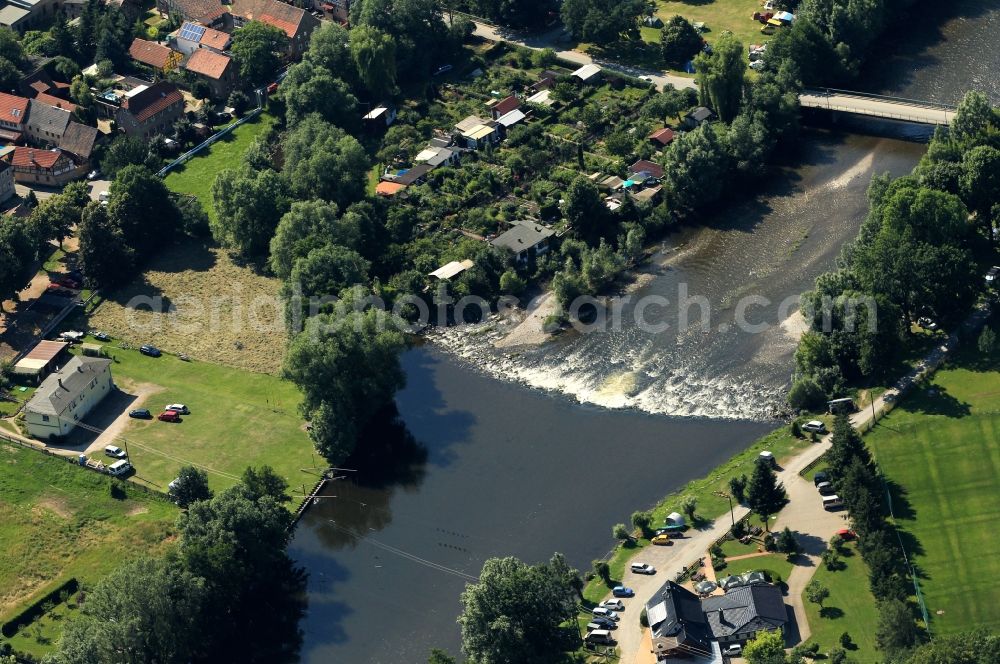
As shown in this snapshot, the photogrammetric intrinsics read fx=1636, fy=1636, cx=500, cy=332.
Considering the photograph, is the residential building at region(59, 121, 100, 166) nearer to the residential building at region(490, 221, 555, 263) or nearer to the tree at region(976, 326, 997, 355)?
the residential building at region(490, 221, 555, 263)

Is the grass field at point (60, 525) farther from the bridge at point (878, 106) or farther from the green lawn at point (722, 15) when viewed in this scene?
the green lawn at point (722, 15)

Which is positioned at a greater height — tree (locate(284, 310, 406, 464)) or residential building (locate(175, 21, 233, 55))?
residential building (locate(175, 21, 233, 55))

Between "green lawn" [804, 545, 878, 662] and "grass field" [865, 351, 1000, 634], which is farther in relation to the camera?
"grass field" [865, 351, 1000, 634]

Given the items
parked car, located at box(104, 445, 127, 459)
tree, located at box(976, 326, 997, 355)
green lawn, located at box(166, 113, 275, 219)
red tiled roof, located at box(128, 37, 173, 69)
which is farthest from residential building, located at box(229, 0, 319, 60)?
tree, located at box(976, 326, 997, 355)

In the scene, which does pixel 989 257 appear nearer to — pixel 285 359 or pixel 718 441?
pixel 718 441

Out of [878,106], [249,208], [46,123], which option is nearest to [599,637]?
[249,208]

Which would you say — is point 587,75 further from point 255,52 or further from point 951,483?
point 951,483

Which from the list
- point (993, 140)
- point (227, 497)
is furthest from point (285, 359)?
point (993, 140)
